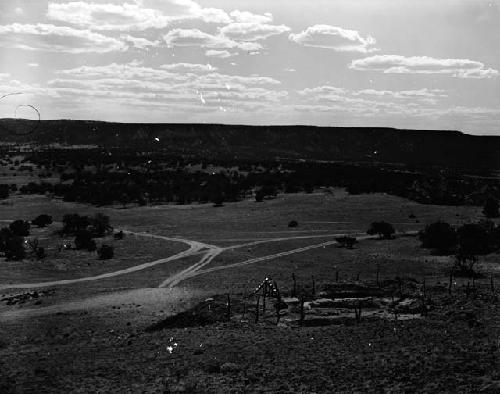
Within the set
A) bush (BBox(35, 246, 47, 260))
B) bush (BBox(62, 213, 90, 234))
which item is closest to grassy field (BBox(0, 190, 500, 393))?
bush (BBox(35, 246, 47, 260))

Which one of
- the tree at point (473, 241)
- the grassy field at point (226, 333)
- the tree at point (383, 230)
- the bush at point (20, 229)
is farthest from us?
the bush at point (20, 229)

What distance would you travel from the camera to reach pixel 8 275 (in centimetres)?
3775

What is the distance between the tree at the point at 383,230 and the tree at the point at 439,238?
14.8 feet

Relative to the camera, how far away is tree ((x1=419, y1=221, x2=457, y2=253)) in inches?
1735

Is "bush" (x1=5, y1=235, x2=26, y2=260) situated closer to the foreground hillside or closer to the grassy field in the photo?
the grassy field

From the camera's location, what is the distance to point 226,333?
22.3 metres

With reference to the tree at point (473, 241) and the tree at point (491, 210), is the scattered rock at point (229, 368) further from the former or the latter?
the tree at point (491, 210)

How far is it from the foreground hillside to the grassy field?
116 metres

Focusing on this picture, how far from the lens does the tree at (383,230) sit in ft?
170

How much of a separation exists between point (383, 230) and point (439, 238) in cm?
764

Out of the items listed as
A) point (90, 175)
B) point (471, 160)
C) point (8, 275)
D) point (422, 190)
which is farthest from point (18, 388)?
point (471, 160)

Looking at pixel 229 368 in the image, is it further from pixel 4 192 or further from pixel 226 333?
pixel 4 192

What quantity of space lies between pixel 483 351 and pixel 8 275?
29881mm

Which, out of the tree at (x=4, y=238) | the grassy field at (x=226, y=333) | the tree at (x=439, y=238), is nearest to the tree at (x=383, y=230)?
the grassy field at (x=226, y=333)
